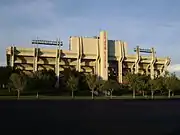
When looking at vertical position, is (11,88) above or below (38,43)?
below

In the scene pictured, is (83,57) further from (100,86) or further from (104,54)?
(100,86)

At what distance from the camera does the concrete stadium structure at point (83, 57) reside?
176 metres

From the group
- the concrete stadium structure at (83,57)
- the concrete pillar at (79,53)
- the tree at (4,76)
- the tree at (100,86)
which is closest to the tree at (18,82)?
the tree at (4,76)

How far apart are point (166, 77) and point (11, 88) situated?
202 ft

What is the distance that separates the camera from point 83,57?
185 meters

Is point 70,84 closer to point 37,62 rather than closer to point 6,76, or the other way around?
point 6,76

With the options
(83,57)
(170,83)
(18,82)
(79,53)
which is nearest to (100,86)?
(170,83)

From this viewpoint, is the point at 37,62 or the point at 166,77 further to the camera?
the point at 37,62

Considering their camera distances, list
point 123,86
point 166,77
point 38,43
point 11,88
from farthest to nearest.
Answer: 1. point 38,43
2. point 123,86
3. point 166,77
4. point 11,88

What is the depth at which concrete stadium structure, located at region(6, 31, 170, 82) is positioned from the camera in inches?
6939

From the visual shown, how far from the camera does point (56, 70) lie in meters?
178

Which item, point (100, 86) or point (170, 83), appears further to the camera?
point (100, 86)
